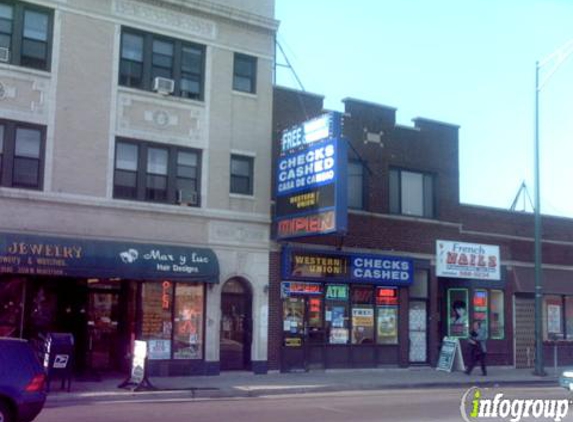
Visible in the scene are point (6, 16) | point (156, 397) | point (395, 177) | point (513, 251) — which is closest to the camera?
point (156, 397)

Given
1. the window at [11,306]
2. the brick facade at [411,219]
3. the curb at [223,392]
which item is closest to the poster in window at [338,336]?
the brick facade at [411,219]

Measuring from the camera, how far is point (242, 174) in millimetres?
24016

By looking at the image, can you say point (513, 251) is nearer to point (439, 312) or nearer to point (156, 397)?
point (439, 312)

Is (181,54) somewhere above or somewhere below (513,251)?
Answer: above

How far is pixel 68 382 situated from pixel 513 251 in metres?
18.5

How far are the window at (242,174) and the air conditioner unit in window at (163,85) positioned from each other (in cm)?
293

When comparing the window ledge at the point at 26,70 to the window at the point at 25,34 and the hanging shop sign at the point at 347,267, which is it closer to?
the window at the point at 25,34

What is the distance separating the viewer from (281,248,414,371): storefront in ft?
79.7

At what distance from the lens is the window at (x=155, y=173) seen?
2191cm

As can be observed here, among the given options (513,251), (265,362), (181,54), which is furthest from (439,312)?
(181,54)

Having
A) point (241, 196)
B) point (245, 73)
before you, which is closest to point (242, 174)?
point (241, 196)

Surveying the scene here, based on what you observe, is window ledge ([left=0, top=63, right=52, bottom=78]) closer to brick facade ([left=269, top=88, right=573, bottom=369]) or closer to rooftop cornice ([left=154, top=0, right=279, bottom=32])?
rooftop cornice ([left=154, top=0, right=279, bottom=32])

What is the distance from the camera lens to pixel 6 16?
2036 centimetres

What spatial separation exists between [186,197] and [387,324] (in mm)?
8714
